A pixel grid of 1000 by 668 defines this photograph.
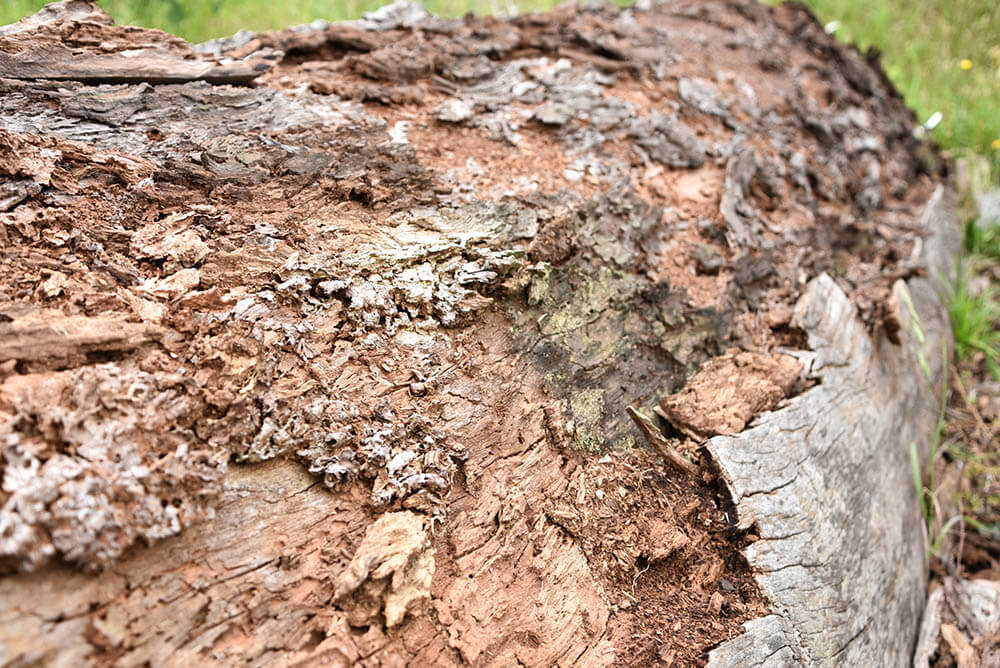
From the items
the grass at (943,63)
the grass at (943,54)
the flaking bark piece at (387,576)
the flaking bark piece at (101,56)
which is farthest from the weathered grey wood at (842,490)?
the grass at (943,54)

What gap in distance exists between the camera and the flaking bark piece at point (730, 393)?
2240mm

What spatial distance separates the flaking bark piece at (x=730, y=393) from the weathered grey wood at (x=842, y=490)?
0.22ft

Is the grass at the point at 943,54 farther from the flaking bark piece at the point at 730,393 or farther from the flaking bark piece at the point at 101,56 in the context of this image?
the flaking bark piece at the point at 101,56

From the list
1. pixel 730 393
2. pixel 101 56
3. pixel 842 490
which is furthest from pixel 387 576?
pixel 101 56

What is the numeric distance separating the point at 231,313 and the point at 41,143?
773 millimetres

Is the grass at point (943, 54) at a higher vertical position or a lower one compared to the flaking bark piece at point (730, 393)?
higher

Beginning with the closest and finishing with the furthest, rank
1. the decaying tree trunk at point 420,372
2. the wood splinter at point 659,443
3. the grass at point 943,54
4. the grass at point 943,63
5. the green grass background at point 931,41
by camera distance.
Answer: the decaying tree trunk at point 420,372 → the wood splinter at point 659,443 → the grass at point 943,63 → the green grass background at point 931,41 → the grass at point 943,54

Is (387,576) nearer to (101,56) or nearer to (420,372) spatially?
(420,372)

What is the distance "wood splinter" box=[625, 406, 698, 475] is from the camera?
2.14m

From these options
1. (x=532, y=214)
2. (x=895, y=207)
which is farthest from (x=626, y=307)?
(x=895, y=207)

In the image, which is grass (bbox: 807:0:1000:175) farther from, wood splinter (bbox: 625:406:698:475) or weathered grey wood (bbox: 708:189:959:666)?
wood splinter (bbox: 625:406:698:475)

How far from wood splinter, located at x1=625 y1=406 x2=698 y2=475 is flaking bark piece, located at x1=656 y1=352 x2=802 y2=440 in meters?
0.10

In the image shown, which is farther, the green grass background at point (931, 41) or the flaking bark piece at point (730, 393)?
the green grass background at point (931, 41)

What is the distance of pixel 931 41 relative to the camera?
18.2 feet
